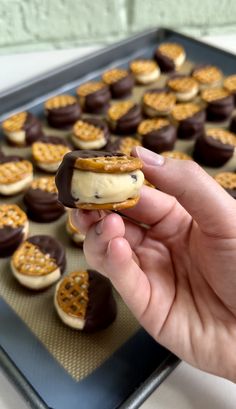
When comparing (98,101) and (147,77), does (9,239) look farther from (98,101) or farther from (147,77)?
(147,77)

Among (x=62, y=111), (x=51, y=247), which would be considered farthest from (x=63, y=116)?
(x=51, y=247)

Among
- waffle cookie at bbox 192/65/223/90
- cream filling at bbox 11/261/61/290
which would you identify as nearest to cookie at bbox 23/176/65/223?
cream filling at bbox 11/261/61/290

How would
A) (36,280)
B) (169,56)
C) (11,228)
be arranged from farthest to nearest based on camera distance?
(169,56) < (11,228) < (36,280)

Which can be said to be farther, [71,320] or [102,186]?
[71,320]

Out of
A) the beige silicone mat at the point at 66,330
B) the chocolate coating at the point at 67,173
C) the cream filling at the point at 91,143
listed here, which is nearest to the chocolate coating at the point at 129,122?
the cream filling at the point at 91,143

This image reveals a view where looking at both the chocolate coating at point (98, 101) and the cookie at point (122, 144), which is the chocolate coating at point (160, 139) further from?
the chocolate coating at point (98, 101)

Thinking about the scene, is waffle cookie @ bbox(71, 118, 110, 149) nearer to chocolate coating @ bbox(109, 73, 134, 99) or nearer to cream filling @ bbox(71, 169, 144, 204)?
chocolate coating @ bbox(109, 73, 134, 99)
